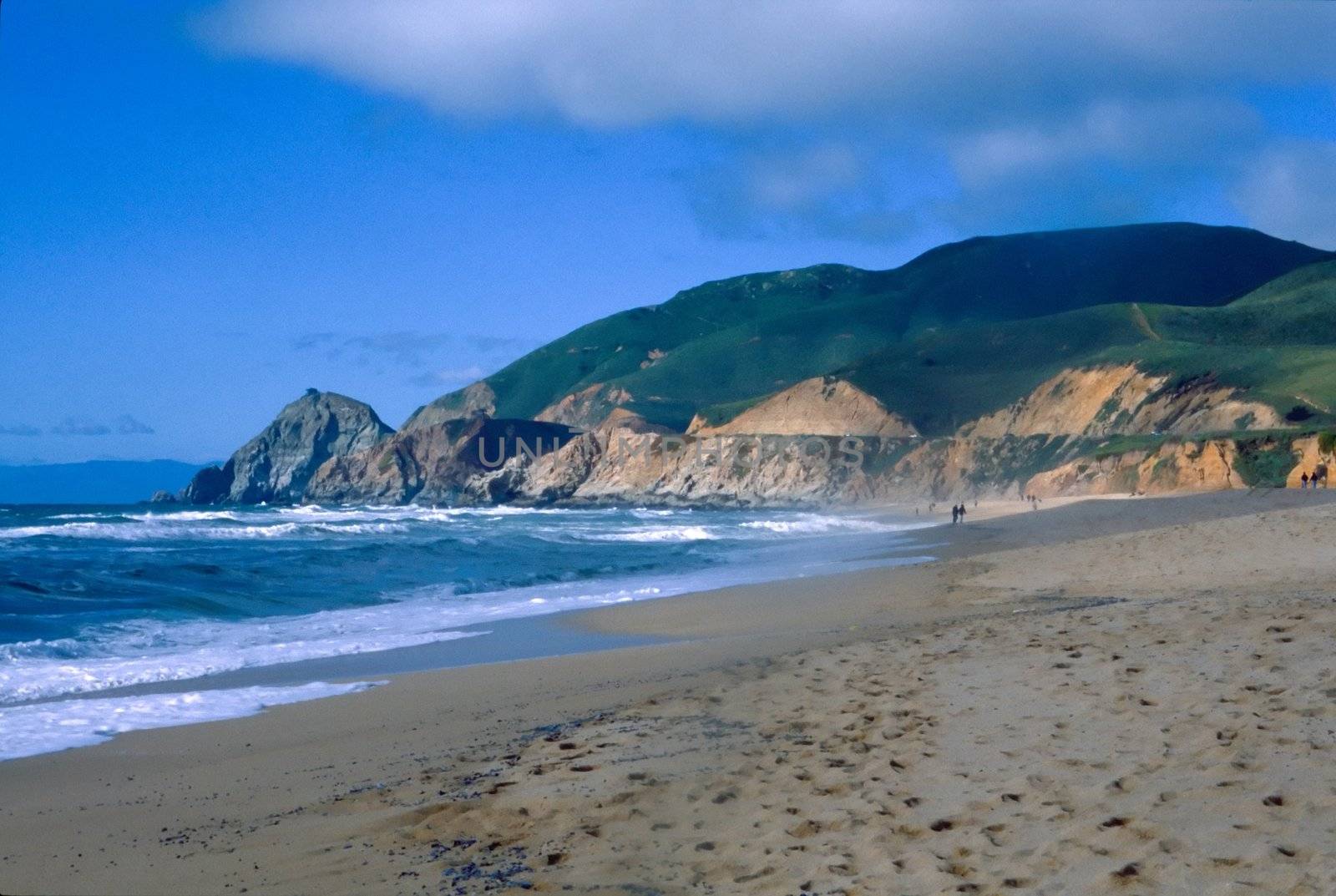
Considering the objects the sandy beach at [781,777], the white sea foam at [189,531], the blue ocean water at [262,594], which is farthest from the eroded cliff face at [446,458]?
the sandy beach at [781,777]

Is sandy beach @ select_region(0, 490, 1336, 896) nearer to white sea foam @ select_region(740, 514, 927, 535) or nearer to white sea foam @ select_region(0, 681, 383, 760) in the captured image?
white sea foam @ select_region(0, 681, 383, 760)

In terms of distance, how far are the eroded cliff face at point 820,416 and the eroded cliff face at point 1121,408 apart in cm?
642

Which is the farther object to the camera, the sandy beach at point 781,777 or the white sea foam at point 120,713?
the white sea foam at point 120,713

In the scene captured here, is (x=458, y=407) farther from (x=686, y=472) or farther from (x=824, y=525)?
(x=824, y=525)

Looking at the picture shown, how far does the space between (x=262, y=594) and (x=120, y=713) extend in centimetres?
1052

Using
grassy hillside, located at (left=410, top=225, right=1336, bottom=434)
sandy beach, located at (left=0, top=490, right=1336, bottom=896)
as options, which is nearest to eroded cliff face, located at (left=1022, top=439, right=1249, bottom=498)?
grassy hillside, located at (left=410, top=225, right=1336, bottom=434)

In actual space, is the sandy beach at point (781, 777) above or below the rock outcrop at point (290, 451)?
below

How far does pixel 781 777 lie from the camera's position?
5.38 metres

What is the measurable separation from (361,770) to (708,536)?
3257 cm

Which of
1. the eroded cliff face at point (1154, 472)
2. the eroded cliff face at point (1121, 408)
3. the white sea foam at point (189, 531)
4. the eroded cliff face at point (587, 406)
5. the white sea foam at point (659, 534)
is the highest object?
the eroded cliff face at point (587, 406)

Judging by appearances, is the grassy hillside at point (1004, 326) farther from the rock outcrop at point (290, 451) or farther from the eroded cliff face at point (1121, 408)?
the rock outcrop at point (290, 451)

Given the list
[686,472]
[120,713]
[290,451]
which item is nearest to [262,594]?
[120,713]

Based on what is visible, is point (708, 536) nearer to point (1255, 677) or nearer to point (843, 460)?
point (1255, 677)

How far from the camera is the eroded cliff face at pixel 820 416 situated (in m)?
88.6
